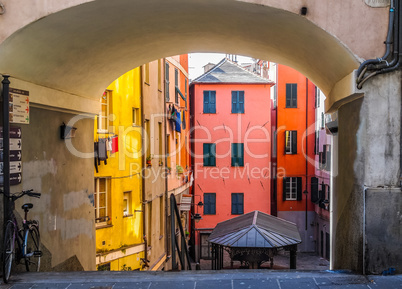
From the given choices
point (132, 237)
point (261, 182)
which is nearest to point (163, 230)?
point (132, 237)

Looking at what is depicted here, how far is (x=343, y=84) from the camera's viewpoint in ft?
20.9

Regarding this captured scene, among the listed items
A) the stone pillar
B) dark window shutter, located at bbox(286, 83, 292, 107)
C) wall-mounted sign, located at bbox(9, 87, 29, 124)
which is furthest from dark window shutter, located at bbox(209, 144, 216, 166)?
the stone pillar

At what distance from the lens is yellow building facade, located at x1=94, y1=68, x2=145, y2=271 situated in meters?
16.2

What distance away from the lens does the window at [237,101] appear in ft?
116

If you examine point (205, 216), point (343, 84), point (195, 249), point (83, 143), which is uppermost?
point (343, 84)

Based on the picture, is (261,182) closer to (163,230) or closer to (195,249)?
(195,249)

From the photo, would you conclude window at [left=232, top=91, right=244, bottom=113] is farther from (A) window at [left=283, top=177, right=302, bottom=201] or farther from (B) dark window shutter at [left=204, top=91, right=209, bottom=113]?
(A) window at [left=283, top=177, right=302, bottom=201]

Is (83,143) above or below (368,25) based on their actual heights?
below

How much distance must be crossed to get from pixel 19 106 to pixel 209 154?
95.0ft

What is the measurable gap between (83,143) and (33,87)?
2.30 metres

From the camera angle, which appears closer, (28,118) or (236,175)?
(28,118)

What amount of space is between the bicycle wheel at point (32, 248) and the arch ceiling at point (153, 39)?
7.03 feet

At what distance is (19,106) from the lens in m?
6.51

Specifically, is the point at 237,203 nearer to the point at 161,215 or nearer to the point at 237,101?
the point at 237,101
